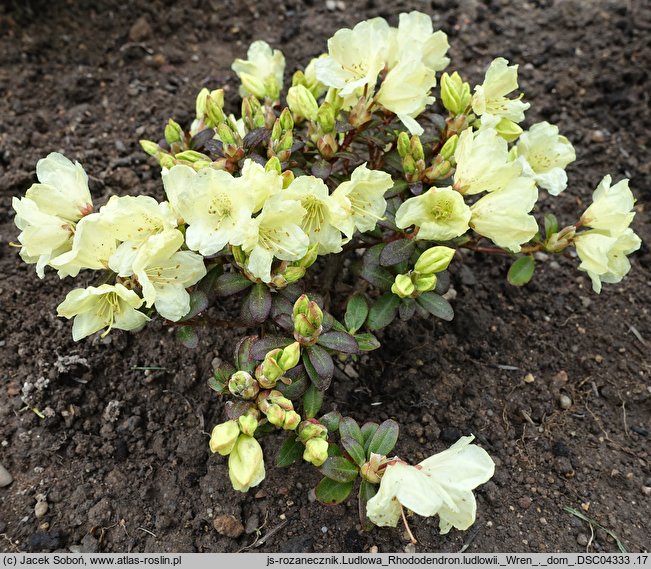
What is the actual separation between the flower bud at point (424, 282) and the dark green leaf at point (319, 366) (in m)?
0.37

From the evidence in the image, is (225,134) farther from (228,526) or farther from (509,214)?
(228,526)

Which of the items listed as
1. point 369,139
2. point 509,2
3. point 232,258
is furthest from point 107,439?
point 509,2

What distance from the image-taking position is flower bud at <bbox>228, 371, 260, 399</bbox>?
1.80 meters

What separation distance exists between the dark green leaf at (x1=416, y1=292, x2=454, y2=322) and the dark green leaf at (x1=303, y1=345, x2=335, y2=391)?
387mm

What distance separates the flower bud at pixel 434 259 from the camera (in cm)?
196

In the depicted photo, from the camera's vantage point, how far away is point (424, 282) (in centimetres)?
200

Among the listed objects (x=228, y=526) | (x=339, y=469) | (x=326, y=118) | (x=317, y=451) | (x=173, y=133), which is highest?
(x=326, y=118)

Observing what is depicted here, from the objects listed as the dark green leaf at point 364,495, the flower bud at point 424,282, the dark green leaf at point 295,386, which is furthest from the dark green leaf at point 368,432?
the flower bud at point 424,282

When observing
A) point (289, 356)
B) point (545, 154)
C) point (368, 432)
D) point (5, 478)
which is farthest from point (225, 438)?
point (545, 154)

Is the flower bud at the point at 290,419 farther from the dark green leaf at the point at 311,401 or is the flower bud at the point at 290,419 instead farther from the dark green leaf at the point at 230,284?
the dark green leaf at the point at 230,284

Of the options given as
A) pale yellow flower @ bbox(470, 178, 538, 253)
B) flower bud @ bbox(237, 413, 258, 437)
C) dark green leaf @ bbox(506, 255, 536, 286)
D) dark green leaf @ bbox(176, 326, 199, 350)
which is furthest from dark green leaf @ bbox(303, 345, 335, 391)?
dark green leaf @ bbox(506, 255, 536, 286)

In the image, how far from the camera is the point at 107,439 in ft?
7.75

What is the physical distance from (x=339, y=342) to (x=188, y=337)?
0.49 metres

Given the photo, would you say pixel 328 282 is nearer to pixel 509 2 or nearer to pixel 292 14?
pixel 292 14
